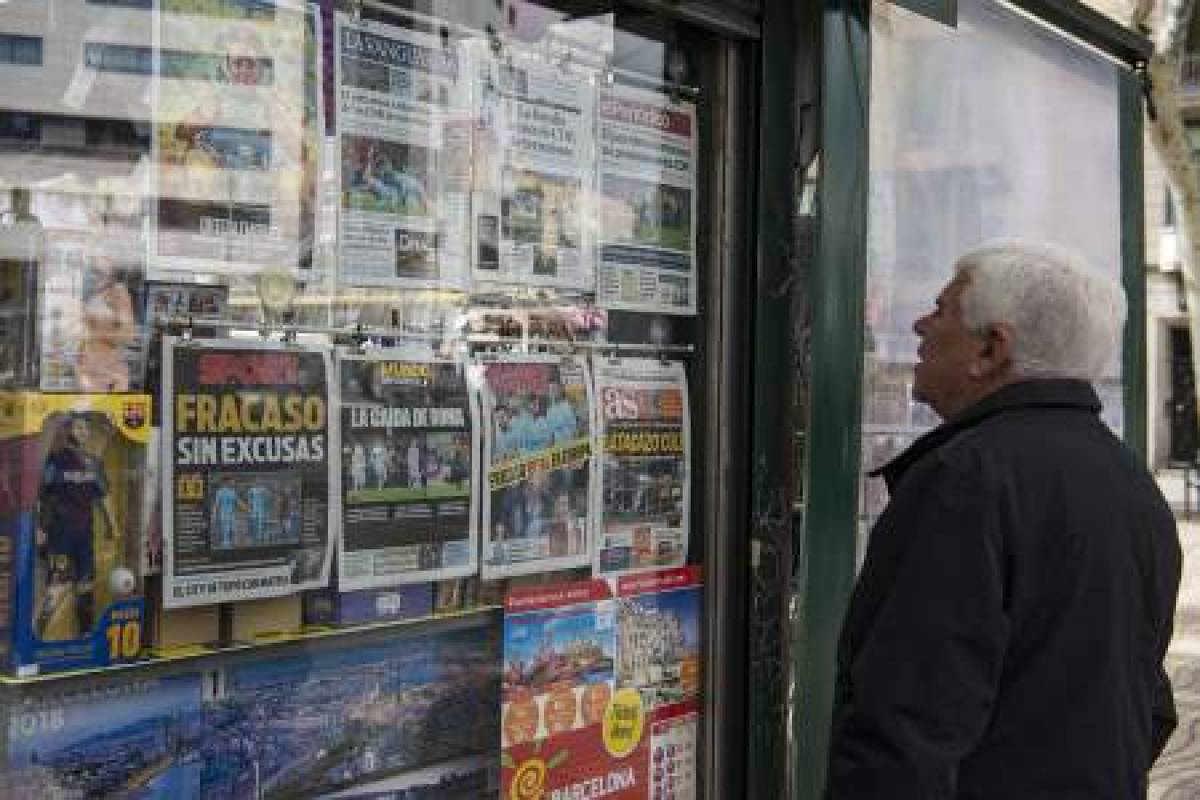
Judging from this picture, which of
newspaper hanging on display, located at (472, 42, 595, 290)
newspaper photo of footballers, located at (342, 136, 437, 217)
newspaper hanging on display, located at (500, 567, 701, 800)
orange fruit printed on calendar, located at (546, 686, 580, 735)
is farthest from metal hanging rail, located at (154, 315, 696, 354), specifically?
orange fruit printed on calendar, located at (546, 686, 580, 735)

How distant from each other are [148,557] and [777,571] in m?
1.50

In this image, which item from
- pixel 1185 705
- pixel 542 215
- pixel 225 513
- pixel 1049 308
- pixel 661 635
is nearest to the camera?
pixel 1049 308

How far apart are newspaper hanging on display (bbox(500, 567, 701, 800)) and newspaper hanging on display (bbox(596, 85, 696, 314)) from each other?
0.67 meters

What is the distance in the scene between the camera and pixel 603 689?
3076 millimetres

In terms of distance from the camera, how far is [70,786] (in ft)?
7.14

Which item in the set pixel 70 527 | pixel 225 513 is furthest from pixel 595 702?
pixel 70 527

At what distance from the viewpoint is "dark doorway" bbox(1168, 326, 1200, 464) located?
84.7 feet

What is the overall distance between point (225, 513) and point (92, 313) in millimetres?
409

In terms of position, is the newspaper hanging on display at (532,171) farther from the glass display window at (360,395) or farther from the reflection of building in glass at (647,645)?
the reflection of building in glass at (647,645)

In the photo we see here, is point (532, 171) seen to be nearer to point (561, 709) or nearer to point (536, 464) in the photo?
point (536, 464)

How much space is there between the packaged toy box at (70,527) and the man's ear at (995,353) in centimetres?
135

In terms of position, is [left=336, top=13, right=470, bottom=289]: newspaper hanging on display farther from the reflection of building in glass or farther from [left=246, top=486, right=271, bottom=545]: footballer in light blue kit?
the reflection of building in glass

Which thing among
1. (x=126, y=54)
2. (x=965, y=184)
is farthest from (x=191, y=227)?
(x=965, y=184)

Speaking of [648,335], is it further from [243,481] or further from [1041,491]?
[1041,491]
